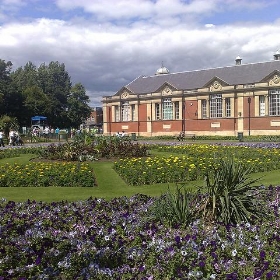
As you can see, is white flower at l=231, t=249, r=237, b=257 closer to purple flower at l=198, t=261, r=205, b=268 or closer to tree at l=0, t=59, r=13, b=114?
purple flower at l=198, t=261, r=205, b=268

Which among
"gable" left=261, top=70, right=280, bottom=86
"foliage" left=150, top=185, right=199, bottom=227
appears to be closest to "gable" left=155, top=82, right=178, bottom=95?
"gable" left=261, top=70, right=280, bottom=86

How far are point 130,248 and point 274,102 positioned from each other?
48.6 metres

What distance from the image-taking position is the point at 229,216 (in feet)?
21.0

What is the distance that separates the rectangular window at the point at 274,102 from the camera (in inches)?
1961

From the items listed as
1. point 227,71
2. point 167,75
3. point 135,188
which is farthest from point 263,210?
point 167,75

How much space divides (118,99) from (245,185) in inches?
2280

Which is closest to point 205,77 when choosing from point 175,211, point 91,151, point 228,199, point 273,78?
point 273,78

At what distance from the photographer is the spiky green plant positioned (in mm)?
6457

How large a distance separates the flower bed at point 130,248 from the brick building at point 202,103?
46.2m

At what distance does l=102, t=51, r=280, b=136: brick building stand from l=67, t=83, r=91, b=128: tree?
73.1 ft

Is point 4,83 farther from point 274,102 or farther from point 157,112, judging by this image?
point 274,102

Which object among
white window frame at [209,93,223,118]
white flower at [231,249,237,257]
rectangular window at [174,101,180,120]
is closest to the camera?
white flower at [231,249,237,257]

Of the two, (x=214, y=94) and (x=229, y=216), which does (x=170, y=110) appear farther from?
(x=229, y=216)

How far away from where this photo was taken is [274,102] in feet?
165
